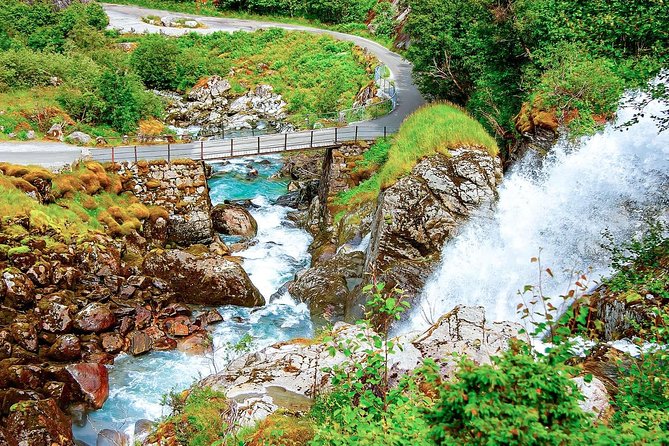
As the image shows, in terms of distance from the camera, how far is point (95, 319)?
1634 cm

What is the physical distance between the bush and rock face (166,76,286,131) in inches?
82.0

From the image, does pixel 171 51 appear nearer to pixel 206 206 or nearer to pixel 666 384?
pixel 206 206

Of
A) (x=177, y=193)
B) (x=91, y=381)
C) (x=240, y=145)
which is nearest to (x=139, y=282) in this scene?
(x=91, y=381)

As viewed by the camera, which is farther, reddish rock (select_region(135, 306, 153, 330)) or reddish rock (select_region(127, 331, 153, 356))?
reddish rock (select_region(135, 306, 153, 330))

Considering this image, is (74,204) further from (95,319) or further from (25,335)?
(25,335)

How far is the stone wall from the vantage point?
22.6 m

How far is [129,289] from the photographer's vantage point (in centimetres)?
1816

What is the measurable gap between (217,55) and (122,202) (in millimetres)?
29359

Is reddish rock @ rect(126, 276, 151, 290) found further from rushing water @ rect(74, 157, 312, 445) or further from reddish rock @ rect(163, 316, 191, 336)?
rushing water @ rect(74, 157, 312, 445)

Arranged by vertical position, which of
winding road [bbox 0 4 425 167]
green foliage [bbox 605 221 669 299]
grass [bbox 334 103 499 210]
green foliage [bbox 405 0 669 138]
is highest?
green foliage [bbox 405 0 669 138]

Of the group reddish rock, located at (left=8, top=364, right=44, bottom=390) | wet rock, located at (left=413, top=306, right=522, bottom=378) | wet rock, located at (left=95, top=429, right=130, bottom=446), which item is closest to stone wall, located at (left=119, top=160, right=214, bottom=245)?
reddish rock, located at (left=8, top=364, right=44, bottom=390)

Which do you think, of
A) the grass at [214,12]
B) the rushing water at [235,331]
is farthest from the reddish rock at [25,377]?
the grass at [214,12]

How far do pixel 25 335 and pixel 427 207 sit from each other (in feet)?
41.1

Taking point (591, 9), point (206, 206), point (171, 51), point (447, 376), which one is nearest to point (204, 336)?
point (206, 206)
